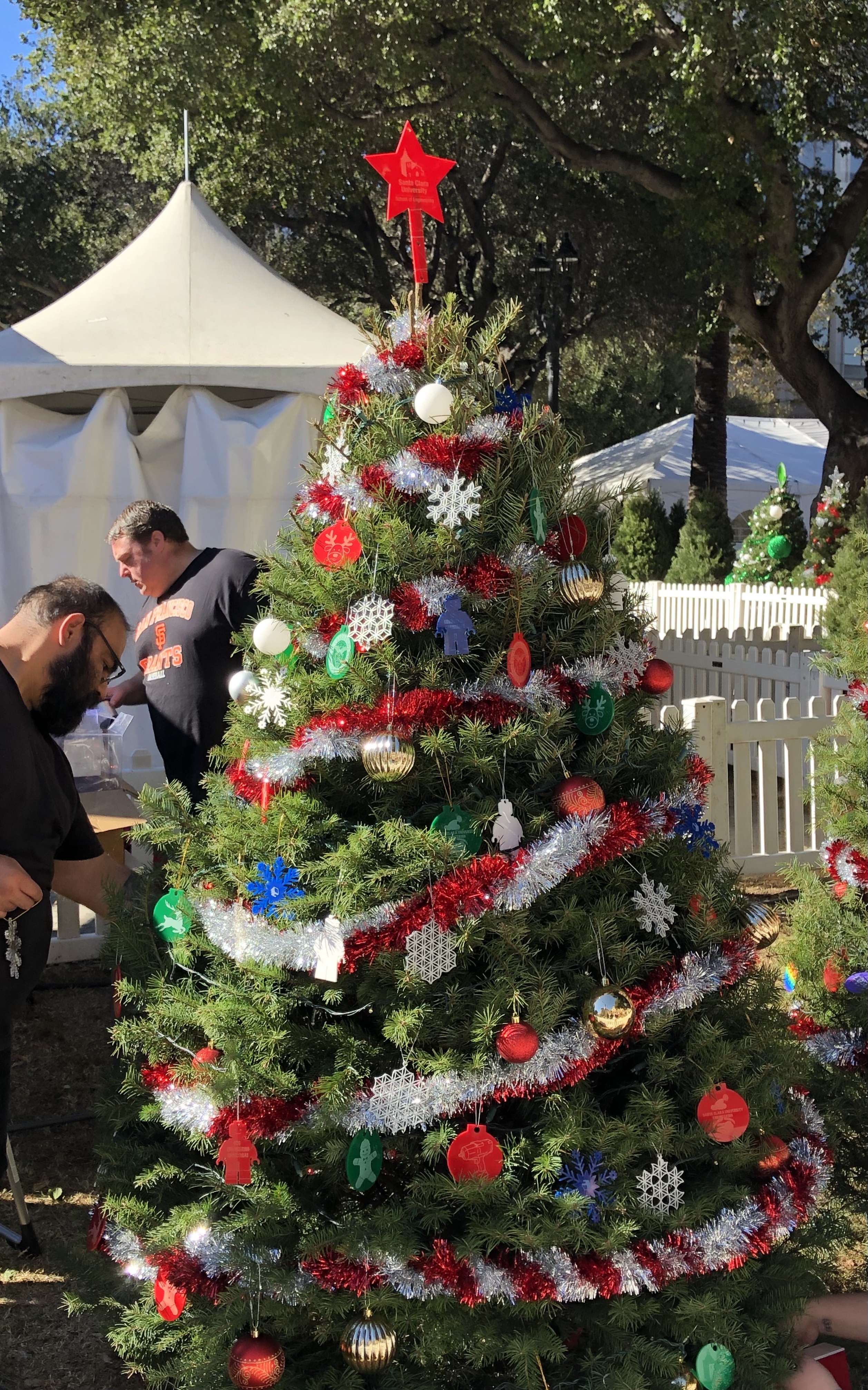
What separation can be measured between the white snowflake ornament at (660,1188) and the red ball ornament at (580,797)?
0.65m

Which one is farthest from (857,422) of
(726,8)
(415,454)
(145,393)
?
(415,454)

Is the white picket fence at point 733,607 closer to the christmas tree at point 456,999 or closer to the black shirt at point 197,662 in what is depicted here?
the black shirt at point 197,662

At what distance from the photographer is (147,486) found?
6707 mm

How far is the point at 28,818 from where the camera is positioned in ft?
8.26

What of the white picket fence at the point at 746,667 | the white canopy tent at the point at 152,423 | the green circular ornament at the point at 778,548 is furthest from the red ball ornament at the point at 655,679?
the green circular ornament at the point at 778,548

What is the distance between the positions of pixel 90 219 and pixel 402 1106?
975 inches

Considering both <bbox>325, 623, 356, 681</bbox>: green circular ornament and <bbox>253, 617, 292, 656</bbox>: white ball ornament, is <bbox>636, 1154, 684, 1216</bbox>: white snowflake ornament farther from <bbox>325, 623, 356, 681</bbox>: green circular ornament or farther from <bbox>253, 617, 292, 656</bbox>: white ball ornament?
<bbox>253, 617, 292, 656</bbox>: white ball ornament

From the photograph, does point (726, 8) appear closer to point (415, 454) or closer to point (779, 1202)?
point (415, 454)

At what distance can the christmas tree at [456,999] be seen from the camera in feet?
6.72

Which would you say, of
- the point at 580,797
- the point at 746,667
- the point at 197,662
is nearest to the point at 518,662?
the point at 580,797

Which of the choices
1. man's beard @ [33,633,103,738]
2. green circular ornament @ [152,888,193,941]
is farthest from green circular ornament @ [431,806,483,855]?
man's beard @ [33,633,103,738]

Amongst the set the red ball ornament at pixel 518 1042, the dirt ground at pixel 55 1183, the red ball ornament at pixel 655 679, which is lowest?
the dirt ground at pixel 55 1183

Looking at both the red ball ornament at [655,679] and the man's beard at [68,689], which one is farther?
the man's beard at [68,689]

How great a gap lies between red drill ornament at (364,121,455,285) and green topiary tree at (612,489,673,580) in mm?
17595
